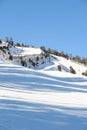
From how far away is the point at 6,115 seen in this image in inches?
349

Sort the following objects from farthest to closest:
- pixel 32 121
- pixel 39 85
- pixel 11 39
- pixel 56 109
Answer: pixel 11 39 < pixel 39 85 < pixel 56 109 < pixel 32 121

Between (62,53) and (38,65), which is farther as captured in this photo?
(62,53)

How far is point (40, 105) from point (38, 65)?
290 feet

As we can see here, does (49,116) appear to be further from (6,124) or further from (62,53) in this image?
(62,53)

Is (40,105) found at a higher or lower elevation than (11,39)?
lower

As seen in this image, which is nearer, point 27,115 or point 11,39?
point 27,115

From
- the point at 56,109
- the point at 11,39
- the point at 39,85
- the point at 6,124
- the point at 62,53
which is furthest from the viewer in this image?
the point at 62,53

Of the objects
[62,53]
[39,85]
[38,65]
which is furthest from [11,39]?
[39,85]

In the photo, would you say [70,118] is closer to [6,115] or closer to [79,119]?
[79,119]

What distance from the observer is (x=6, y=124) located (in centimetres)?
794

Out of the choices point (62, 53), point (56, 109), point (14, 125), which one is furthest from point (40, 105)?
point (62, 53)

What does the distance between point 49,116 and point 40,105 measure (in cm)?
166

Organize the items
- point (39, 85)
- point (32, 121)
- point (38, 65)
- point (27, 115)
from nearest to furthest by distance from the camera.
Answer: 1. point (32, 121)
2. point (27, 115)
3. point (39, 85)
4. point (38, 65)

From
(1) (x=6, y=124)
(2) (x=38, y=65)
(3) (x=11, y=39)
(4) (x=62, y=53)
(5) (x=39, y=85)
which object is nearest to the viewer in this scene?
(1) (x=6, y=124)
